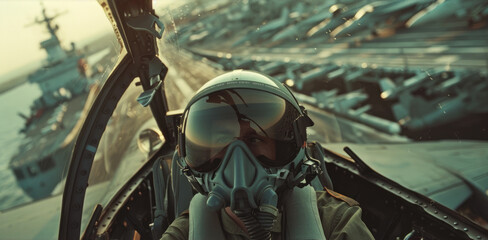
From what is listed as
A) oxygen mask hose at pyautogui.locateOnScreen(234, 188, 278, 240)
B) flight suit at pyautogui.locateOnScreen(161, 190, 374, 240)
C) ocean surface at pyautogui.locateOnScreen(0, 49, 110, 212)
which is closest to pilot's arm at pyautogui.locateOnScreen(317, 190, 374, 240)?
flight suit at pyautogui.locateOnScreen(161, 190, 374, 240)

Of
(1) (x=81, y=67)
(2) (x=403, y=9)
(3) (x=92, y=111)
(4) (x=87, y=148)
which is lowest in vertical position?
(2) (x=403, y=9)

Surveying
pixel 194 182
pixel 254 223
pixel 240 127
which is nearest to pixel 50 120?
pixel 194 182

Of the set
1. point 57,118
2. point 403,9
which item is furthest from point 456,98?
point 57,118

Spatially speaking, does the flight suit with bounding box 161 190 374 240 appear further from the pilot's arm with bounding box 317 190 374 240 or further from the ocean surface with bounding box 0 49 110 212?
the ocean surface with bounding box 0 49 110 212

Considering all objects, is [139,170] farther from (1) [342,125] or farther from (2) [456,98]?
(2) [456,98]

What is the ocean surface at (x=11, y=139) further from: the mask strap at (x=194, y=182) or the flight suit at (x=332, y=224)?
the flight suit at (x=332, y=224)

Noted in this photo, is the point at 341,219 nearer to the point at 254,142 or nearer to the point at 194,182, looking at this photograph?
the point at 254,142

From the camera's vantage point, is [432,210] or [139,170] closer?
[432,210]

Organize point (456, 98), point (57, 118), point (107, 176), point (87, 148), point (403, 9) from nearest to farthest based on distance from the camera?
point (87, 148), point (107, 176), point (456, 98), point (403, 9), point (57, 118)

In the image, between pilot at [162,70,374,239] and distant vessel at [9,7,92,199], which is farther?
distant vessel at [9,7,92,199]
